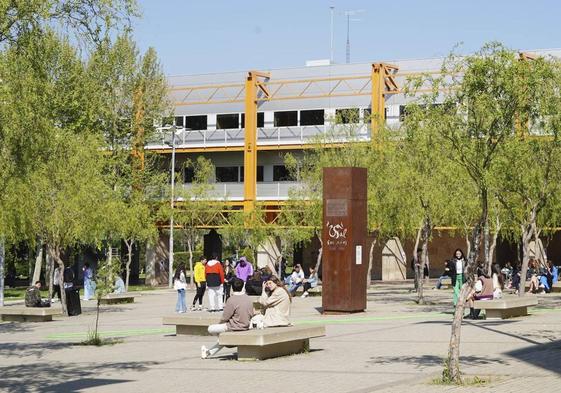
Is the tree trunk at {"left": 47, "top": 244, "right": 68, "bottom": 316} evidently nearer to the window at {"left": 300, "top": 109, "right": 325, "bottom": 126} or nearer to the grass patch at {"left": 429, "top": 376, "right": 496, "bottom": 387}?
the grass patch at {"left": 429, "top": 376, "right": 496, "bottom": 387}

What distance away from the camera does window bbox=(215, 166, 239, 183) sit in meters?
67.4

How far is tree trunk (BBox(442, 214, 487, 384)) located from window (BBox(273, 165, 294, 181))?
49.1 metres

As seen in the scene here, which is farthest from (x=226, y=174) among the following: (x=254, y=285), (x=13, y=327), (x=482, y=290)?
(x=482, y=290)

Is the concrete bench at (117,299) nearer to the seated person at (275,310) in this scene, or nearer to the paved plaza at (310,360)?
the paved plaza at (310,360)

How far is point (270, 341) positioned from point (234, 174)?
1965 inches

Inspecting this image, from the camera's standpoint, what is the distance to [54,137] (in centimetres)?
3225

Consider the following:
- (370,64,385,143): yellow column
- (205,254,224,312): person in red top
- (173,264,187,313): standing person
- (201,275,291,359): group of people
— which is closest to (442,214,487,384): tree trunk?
(201,275,291,359): group of people

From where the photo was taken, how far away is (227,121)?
67812mm

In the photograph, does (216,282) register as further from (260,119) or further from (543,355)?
(260,119)

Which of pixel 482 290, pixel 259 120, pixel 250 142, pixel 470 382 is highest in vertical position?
pixel 259 120

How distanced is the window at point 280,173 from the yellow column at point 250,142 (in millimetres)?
2149

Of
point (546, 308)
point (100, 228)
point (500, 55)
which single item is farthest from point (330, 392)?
point (100, 228)

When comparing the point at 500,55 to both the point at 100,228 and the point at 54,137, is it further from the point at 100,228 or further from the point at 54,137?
the point at 100,228

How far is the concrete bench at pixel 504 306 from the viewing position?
84.9 ft
